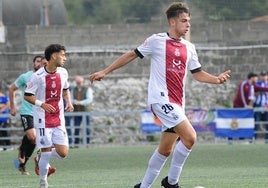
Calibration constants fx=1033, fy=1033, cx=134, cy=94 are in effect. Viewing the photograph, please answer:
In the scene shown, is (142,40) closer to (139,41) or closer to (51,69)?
(139,41)

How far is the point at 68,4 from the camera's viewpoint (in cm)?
5831

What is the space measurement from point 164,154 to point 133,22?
61.3ft

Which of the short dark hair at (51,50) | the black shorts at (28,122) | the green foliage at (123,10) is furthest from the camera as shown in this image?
the green foliage at (123,10)

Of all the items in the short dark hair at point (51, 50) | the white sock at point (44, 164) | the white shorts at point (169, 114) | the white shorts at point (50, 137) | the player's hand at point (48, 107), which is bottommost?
the white sock at point (44, 164)

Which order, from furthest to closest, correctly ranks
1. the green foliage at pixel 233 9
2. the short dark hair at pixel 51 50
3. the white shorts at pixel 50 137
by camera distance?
the green foliage at pixel 233 9, the short dark hair at pixel 51 50, the white shorts at pixel 50 137

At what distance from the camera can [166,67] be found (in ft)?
39.1

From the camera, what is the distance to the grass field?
1440cm

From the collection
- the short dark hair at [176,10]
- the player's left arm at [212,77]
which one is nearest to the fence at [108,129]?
the player's left arm at [212,77]

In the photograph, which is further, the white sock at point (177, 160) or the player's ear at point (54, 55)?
the player's ear at point (54, 55)

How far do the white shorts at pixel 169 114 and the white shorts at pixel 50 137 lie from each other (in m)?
2.62

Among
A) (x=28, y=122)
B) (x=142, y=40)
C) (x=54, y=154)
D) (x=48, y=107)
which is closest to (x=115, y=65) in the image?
(x=48, y=107)

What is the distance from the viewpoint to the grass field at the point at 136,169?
1440cm

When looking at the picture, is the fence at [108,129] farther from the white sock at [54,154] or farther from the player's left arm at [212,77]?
the player's left arm at [212,77]

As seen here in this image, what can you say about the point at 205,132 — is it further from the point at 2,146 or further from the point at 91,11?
the point at 91,11
